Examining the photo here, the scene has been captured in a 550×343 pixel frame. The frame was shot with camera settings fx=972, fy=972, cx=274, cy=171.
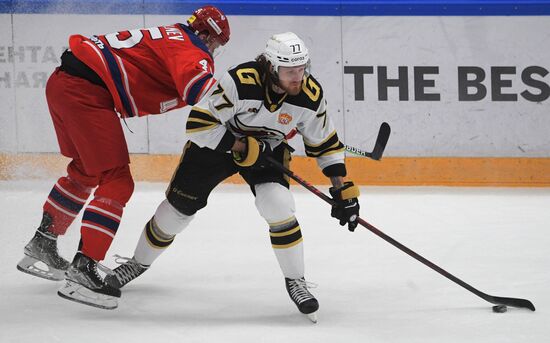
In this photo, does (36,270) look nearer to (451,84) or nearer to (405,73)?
(405,73)

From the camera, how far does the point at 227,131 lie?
317 cm

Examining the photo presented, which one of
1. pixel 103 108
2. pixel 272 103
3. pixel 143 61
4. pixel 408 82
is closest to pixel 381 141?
pixel 272 103

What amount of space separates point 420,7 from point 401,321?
10.2 ft

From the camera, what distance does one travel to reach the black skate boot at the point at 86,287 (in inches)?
123

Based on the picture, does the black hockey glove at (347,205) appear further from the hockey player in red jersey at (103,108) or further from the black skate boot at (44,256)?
the black skate boot at (44,256)

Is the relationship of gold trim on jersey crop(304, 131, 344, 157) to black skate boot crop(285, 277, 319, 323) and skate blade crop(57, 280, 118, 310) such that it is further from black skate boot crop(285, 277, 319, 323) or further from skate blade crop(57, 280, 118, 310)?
skate blade crop(57, 280, 118, 310)

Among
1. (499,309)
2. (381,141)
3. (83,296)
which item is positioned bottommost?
(499,309)

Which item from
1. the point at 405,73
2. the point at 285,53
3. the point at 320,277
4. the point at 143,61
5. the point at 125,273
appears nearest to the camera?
the point at 285,53

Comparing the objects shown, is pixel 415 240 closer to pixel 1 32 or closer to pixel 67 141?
pixel 67 141

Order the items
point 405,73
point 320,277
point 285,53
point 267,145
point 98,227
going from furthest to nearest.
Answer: point 405,73 → point 320,277 → point 267,145 → point 98,227 → point 285,53

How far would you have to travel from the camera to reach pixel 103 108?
11.1ft

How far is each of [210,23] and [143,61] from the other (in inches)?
11.6

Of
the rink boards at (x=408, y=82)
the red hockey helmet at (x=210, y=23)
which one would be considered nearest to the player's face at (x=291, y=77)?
the red hockey helmet at (x=210, y=23)

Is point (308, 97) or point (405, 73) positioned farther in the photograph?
point (405, 73)
